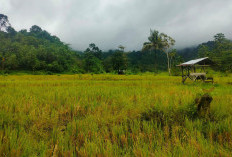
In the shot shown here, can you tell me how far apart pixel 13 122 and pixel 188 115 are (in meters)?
3.32

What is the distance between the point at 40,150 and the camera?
4.62 feet

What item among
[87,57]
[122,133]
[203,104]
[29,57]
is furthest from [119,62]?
[122,133]

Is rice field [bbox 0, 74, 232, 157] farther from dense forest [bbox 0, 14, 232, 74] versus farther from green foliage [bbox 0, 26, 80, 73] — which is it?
green foliage [bbox 0, 26, 80, 73]

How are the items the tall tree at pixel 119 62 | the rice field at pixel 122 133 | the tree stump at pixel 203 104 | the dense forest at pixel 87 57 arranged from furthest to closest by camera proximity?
the tall tree at pixel 119 62 → the dense forest at pixel 87 57 → the tree stump at pixel 203 104 → the rice field at pixel 122 133

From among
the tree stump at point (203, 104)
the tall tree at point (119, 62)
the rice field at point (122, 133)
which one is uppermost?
the tall tree at point (119, 62)

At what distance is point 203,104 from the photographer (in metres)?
2.26

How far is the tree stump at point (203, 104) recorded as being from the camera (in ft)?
7.28

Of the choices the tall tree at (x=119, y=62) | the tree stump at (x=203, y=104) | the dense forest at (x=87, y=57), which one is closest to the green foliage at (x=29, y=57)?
the dense forest at (x=87, y=57)

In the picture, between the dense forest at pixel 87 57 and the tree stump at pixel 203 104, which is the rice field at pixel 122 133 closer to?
the tree stump at pixel 203 104

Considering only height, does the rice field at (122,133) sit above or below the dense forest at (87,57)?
below

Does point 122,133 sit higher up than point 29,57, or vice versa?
point 29,57

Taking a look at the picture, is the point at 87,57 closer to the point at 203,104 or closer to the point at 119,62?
the point at 119,62

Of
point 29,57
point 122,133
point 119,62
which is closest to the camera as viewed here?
point 122,133

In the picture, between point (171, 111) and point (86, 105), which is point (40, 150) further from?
point (171, 111)
